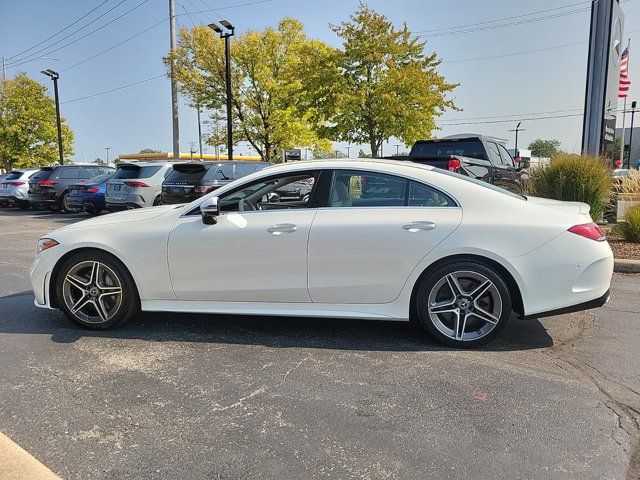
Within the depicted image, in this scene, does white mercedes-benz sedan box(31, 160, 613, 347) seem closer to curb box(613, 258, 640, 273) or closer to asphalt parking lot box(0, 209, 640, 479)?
asphalt parking lot box(0, 209, 640, 479)

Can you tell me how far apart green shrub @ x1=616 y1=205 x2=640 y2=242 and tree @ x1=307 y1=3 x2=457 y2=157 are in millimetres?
12866

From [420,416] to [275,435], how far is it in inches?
34.7

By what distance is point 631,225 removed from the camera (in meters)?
8.50

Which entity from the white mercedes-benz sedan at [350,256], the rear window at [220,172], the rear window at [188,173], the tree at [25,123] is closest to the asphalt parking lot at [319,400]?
the white mercedes-benz sedan at [350,256]

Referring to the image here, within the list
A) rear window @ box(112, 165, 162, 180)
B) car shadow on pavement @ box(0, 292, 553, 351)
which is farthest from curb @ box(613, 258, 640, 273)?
rear window @ box(112, 165, 162, 180)

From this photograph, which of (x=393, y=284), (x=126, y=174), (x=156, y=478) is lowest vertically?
(x=156, y=478)

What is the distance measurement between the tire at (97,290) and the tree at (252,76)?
21360 millimetres

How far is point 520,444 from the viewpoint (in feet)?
9.16

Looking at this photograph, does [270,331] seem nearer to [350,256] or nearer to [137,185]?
[350,256]

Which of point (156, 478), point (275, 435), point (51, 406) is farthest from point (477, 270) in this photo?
point (51, 406)

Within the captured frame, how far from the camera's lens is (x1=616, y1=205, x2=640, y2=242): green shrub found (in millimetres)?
8438

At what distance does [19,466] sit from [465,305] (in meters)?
3.14

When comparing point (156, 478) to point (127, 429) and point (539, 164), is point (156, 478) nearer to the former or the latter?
point (127, 429)

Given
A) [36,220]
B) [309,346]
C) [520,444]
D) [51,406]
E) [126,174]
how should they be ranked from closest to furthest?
[520,444] → [51,406] → [309,346] → [126,174] → [36,220]
